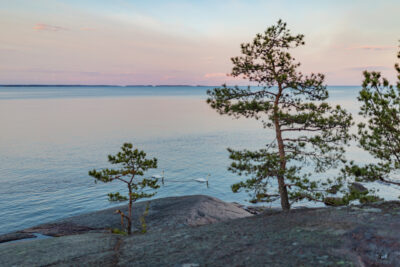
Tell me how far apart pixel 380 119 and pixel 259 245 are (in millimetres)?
8018

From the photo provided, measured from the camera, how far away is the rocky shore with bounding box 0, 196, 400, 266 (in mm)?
6043

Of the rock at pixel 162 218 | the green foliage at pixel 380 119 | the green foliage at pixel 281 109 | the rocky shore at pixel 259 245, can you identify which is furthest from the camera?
the rock at pixel 162 218

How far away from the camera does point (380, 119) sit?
11281mm

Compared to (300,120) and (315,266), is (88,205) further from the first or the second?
(315,266)

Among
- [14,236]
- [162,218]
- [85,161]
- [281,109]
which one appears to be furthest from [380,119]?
[85,161]

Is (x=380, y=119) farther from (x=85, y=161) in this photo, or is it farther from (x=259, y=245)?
(x=85, y=161)

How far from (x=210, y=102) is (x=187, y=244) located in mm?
10514

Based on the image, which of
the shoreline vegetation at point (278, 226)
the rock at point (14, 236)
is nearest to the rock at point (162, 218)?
the rock at point (14, 236)

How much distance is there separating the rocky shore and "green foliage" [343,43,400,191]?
3.60m

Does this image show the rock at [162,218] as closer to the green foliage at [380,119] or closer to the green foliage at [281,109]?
the green foliage at [281,109]

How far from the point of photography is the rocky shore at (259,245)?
6043 millimetres

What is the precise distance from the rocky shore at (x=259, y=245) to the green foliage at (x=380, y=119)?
3595 millimetres

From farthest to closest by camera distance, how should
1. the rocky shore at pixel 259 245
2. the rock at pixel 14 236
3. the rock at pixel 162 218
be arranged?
the rock at pixel 162 218
the rock at pixel 14 236
the rocky shore at pixel 259 245

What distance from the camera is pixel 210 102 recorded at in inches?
665
